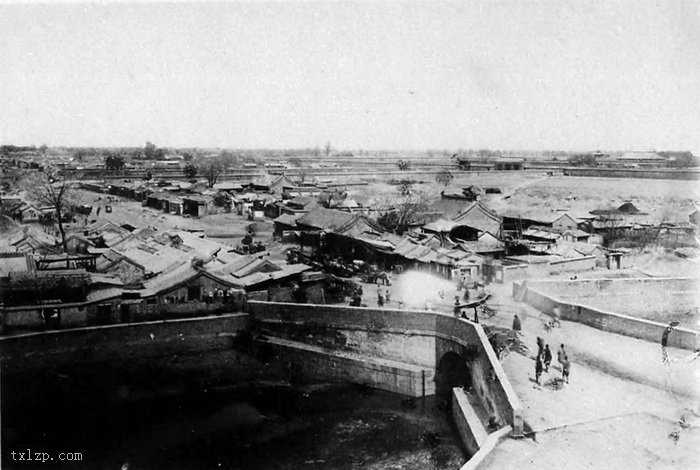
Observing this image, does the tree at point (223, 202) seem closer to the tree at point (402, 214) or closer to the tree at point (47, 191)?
the tree at point (47, 191)


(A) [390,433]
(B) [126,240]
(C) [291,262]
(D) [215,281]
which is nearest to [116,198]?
(B) [126,240]

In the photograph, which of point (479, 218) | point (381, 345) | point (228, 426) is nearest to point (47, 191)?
point (228, 426)

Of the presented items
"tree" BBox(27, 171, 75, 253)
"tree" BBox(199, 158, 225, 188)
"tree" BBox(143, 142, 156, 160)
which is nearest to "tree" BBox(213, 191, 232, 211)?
"tree" BBox(199, 158, 225, 188)

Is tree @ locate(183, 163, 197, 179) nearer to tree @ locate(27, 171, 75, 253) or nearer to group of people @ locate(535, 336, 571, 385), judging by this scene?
tree @ locate(27, 171, 75, 253)

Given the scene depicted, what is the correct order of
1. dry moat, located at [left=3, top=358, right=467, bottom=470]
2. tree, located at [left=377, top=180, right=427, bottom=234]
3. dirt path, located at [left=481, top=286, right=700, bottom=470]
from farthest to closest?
tree, located at [left=377, top=180, right=427, bottom=234], dry moat, located at [left=3, top=358, right=467, bottom=470], dirt path, located at [left=481, top=286, right=700, bottom=470]

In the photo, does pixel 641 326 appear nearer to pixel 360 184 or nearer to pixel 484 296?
pixel 484 296

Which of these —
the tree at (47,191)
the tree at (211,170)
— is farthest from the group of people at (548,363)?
the tree at (211,170)

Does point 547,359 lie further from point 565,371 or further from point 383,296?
point 383,296

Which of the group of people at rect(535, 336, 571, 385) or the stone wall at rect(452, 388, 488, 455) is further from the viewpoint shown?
the group of people at rect(535, 336, 571, 385)

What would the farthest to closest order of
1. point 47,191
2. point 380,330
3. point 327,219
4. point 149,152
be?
point 149,152, point 47,191, point 327,219, point 380,330

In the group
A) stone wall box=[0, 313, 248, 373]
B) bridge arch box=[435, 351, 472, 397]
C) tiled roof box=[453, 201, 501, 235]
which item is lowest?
bridge arch box=[435, 351, 472, 397]

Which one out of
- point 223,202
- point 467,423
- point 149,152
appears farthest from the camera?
point 149,152
